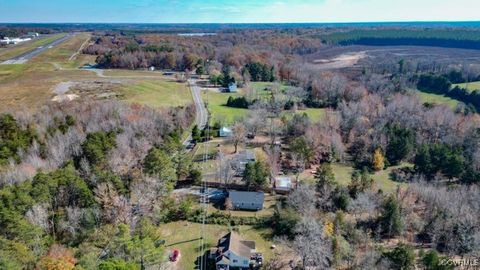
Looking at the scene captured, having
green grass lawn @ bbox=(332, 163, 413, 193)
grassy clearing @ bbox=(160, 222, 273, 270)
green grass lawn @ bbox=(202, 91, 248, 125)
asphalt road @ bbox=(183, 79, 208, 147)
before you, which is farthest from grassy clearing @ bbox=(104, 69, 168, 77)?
grassy clearing @ bbox=(160, 222, 273, 270)

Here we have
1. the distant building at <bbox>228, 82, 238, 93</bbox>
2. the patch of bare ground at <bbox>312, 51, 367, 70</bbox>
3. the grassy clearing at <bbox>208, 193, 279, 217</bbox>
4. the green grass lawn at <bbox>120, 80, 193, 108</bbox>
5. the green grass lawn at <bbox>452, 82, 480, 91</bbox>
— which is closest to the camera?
the grassy clearing at <bbox>208, 193, 279, 217</bbox>

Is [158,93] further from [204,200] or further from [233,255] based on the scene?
[233,255]

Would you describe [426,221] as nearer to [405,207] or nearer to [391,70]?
[405,207]

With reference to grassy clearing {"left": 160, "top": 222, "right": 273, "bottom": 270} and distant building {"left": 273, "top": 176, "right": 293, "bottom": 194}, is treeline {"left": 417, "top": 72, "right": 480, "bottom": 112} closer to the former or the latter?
distant building {"left": 273, "top": 176, "right": 293, "bottom": 194}

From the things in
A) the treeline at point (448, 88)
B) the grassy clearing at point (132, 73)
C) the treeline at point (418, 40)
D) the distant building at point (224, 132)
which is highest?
the treeline at point (418, 40)

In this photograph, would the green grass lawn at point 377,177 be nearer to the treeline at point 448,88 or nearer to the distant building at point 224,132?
the distant building at point 224,132

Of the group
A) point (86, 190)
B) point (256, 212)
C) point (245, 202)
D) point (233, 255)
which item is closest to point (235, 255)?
point (233, 255)

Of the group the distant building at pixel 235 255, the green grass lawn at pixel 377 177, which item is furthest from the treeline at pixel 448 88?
the distant building at pixel 235 255
